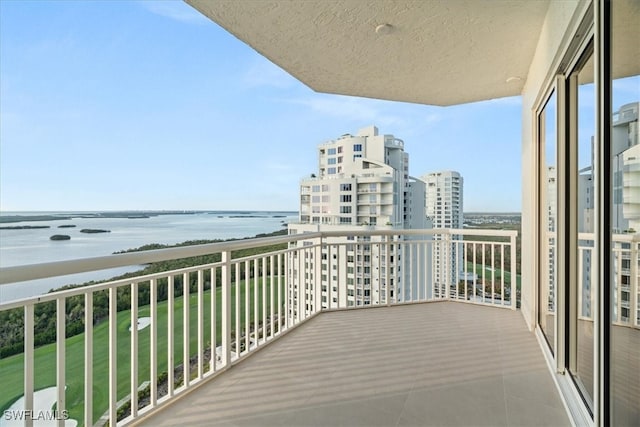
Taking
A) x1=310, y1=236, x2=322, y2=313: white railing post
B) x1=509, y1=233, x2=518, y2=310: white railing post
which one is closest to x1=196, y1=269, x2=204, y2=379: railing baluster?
x1=310, y1=236, x2=322, y2=313: white railing post

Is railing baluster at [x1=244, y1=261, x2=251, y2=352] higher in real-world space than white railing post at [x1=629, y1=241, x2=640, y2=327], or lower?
lower

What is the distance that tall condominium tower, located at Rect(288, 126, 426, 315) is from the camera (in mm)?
4266

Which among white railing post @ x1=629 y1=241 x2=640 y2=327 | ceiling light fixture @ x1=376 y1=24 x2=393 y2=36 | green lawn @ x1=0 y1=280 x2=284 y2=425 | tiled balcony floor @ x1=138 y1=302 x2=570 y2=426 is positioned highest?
ceiling light fixture @ x1=376 y1=24 x2=393 y2=36

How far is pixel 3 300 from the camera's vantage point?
53.3 inches

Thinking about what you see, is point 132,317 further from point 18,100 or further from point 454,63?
point 18,100

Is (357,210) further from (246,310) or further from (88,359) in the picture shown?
(88,359)

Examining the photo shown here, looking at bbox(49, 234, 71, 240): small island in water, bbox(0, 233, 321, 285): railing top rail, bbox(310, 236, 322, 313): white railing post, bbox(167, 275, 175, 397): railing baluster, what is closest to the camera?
bbox(0, 233, 321, 285): railing top rail

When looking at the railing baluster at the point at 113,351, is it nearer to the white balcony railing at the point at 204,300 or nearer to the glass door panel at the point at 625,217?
→ the white balcony railing at the point at 204,300

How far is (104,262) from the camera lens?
1.61 meters

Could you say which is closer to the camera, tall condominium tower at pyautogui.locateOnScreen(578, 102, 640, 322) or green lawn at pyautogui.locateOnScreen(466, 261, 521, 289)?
tall condominium tower at pyautogui.locateOnScreen(578, 102, 640, 322)

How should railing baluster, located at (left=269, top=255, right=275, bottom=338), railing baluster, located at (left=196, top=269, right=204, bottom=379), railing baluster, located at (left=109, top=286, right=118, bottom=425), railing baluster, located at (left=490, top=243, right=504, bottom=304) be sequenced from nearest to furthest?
railing baluster, located at (left=109, top=286, right=118, bottom=425) < railing baluster, located at (left=196, top=269, right=204, bottom=379) < railing baluster, located at (left=269, top=255, right=275, bottom=338) < railing baluster, located at (left=490, top=243, right=504, bottom=304)

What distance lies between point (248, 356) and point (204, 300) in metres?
0.69

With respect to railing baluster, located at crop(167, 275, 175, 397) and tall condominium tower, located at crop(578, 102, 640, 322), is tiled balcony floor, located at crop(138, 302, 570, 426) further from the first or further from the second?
tall condominium tower, located at crop(578, 102, 640, 322)

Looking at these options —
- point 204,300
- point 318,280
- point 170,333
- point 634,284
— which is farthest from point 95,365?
point 634,284
